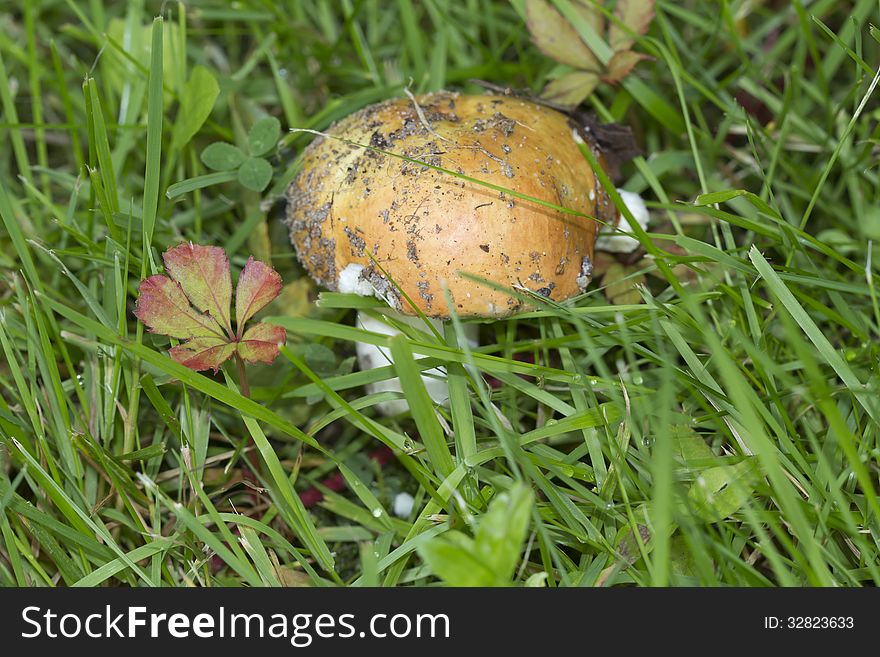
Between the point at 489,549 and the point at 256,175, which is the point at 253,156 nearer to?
the point at 256,175

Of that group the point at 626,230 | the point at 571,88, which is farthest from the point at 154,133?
the point at 626,230

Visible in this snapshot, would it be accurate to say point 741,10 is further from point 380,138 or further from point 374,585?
point 374,585

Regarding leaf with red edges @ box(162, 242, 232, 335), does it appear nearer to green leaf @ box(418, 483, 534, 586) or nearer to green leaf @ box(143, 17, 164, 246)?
green leaf @ box(143, 17, 164, 246)

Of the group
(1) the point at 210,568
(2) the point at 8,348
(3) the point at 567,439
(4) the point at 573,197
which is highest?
(4) the point at 573,197

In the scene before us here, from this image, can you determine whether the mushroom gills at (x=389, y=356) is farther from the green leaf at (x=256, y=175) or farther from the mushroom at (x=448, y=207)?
the green leaf at (x=256, y=175)

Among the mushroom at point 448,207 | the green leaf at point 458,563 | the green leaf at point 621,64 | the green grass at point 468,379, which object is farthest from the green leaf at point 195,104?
the green leaf at point 458,563

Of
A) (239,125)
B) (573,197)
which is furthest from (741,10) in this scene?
(239,125)
